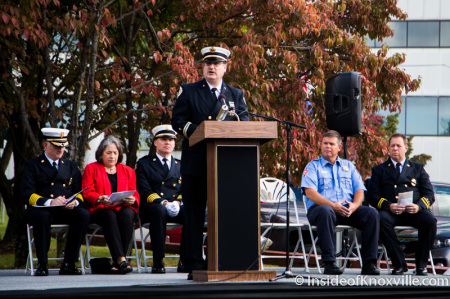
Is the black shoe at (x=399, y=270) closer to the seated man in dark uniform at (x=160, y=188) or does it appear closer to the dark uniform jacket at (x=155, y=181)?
the seated man in dark uniform at (x=160, y=188)

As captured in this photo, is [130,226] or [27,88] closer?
[130,226]

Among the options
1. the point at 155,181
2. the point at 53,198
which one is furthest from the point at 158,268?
the point at 53,198

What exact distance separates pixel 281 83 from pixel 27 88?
396cm

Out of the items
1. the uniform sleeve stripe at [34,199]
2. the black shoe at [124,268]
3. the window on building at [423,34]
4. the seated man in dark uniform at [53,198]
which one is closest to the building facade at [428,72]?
the window on building at [423,34]

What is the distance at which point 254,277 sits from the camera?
20.1 feet

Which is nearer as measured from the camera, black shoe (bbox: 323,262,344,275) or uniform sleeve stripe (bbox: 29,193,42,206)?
black shoe (bbox: 323,262,344,275)

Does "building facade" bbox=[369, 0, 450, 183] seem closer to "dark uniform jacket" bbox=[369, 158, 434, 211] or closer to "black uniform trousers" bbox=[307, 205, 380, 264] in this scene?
"dark uniform jacket" bbox=[369, 158, 434, 211]

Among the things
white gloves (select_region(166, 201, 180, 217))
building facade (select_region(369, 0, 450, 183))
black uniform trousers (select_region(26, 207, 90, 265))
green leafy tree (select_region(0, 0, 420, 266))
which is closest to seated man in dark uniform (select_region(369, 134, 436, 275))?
green leafy tree (select_region(0, 0, 420, 266))

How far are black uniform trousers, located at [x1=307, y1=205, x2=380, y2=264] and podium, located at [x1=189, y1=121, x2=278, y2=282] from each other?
2.04 metres

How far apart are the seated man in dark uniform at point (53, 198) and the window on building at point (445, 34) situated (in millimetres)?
24063

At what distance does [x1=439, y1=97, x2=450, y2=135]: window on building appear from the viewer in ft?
97.7

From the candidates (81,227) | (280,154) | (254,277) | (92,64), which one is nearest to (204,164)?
(254,277)

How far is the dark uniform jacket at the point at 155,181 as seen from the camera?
931 centimetres

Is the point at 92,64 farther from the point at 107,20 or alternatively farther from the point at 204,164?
the point at 204,164
